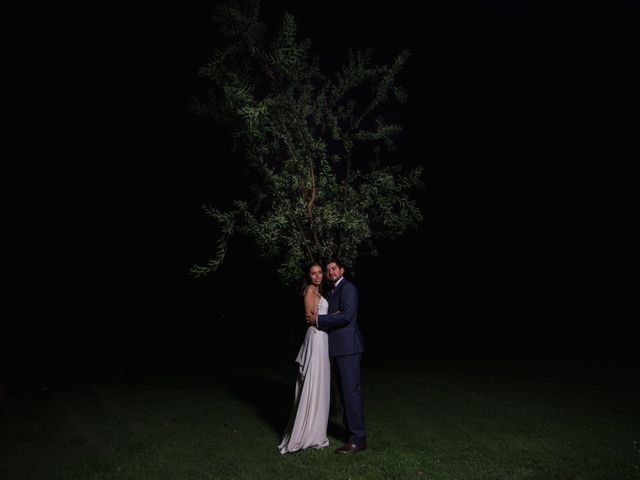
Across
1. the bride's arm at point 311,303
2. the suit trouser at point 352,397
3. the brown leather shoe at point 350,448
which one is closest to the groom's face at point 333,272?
the bride's arm at point 311,303

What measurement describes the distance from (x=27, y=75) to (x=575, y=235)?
1071 inches

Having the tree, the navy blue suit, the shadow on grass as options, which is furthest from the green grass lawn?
the tree

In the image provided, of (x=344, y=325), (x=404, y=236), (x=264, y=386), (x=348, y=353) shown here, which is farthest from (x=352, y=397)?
(x=404, y=236)

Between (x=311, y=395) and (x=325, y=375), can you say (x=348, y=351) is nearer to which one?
(x=325, y=375)

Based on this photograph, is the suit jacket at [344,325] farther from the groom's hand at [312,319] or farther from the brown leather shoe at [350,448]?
the brown leather shoe at [350,448]

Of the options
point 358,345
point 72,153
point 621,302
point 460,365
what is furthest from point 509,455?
point 621,302

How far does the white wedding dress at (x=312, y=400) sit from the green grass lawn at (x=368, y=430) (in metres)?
0.19

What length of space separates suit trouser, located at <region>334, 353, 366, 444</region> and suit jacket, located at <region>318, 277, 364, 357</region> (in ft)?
0.41

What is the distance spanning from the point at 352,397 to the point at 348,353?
1.85ft

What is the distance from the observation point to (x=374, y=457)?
7203 mm

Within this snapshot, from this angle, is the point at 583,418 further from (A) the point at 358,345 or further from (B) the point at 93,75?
(B) the point at 93,75

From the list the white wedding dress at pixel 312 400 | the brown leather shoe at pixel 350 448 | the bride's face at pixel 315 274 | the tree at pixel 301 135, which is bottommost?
the brown leather shoe at pixel 350 448

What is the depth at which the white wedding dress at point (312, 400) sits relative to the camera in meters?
7.43

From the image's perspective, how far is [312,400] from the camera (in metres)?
7.42
